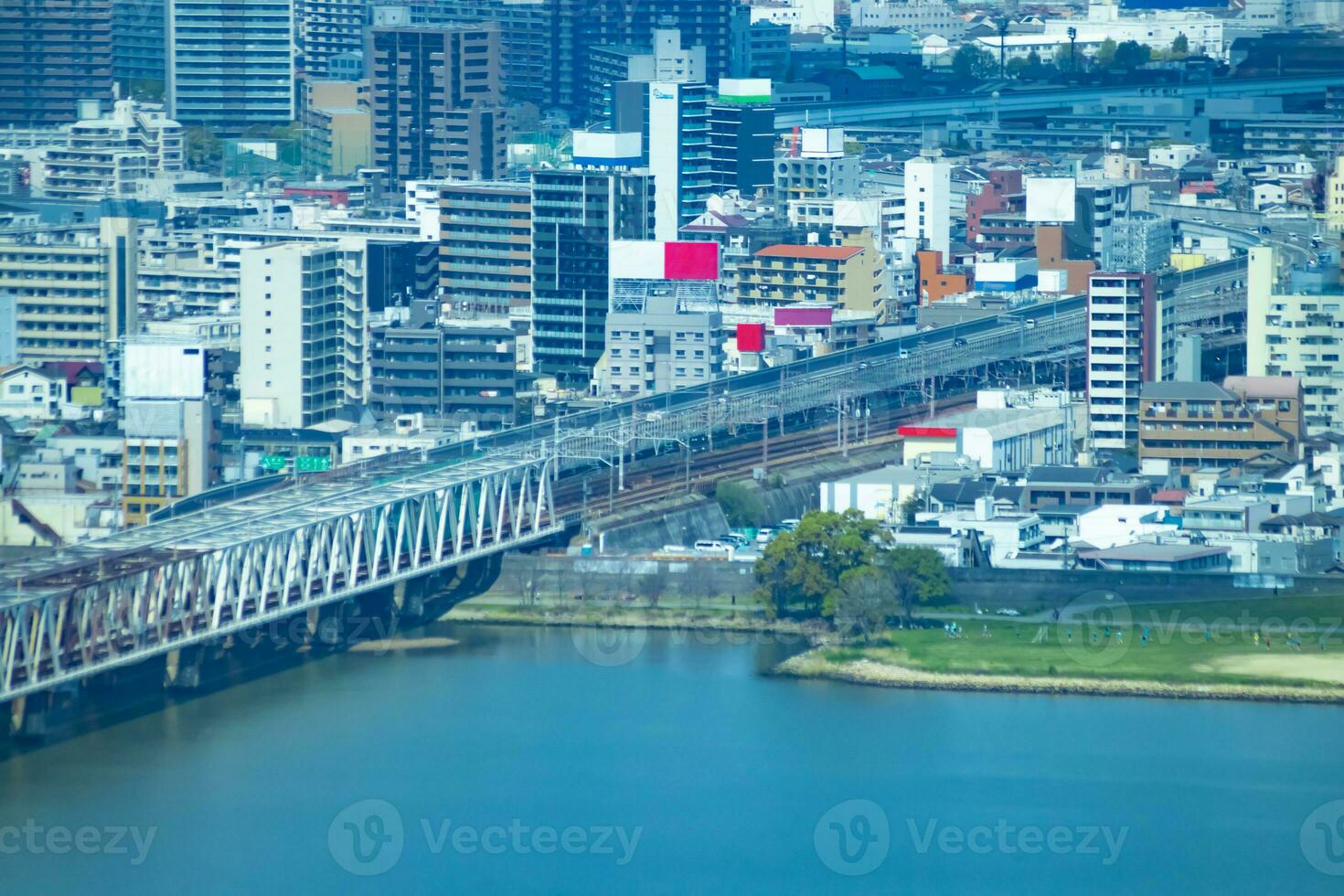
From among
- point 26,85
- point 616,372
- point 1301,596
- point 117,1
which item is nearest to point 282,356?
point 616,372

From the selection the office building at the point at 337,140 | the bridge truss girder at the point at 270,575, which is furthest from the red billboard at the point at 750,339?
the office building at the point at 337,140

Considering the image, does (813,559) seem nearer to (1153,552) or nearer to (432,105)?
(1153,552)

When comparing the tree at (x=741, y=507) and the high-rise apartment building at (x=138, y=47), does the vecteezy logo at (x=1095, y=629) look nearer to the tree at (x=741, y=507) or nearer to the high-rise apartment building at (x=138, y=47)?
the tree at (x=741, y=507)

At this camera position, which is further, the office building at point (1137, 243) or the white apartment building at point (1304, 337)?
the office building at point (1137, 243)

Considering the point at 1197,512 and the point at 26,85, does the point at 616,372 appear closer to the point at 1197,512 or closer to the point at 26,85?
the point at 1197,512

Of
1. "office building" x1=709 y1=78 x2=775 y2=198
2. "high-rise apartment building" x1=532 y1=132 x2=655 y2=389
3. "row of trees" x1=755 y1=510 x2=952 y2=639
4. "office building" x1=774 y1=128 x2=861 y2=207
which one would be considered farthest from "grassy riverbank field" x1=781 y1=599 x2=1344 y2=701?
"office building" x1=709 y1=78 x2=775 y2=198

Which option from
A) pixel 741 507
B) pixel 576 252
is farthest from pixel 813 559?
pixel 576 252

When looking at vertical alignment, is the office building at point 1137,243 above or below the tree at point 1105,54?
below

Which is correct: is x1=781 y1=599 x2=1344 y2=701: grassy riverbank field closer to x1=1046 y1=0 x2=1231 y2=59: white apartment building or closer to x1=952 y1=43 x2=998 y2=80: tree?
x1=952 y1=43 x2=998 y2=80: tree
